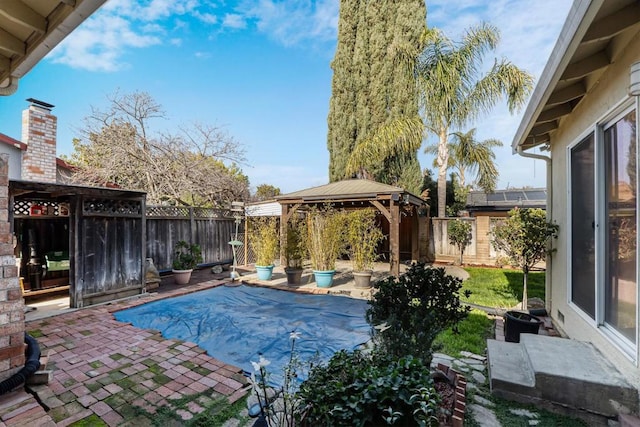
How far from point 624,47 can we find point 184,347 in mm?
5222

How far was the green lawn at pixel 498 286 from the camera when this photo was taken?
19.1 ft

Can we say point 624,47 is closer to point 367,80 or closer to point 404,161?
point 404,161

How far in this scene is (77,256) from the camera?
5234 mm

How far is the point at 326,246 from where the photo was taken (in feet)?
23.4

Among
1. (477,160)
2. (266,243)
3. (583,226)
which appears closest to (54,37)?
(583,226)

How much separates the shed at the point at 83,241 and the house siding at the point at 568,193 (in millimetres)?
7001

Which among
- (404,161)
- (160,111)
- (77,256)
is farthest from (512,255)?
(160,111)

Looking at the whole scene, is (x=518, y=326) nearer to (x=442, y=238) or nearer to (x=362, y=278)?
(x=362, y=278)

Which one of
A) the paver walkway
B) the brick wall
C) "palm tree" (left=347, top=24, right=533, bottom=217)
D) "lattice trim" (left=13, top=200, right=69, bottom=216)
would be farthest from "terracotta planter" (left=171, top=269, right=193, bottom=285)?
"palm tree" (left=347, top=24, right=533, bottom=217)

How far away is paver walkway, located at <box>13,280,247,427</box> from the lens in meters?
2.48

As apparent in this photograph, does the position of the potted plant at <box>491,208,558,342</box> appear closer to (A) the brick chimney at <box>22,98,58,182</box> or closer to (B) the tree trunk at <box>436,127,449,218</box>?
(B) the tree trunk at <box>436,127,449,218</box>

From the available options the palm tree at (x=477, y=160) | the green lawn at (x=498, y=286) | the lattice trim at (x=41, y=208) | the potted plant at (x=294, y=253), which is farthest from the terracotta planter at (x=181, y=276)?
the palm tree at (x=477, y=160)

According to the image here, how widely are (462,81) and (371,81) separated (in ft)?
17.3

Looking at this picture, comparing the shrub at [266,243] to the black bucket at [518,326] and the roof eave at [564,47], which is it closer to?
the black bucket at [518,326]
